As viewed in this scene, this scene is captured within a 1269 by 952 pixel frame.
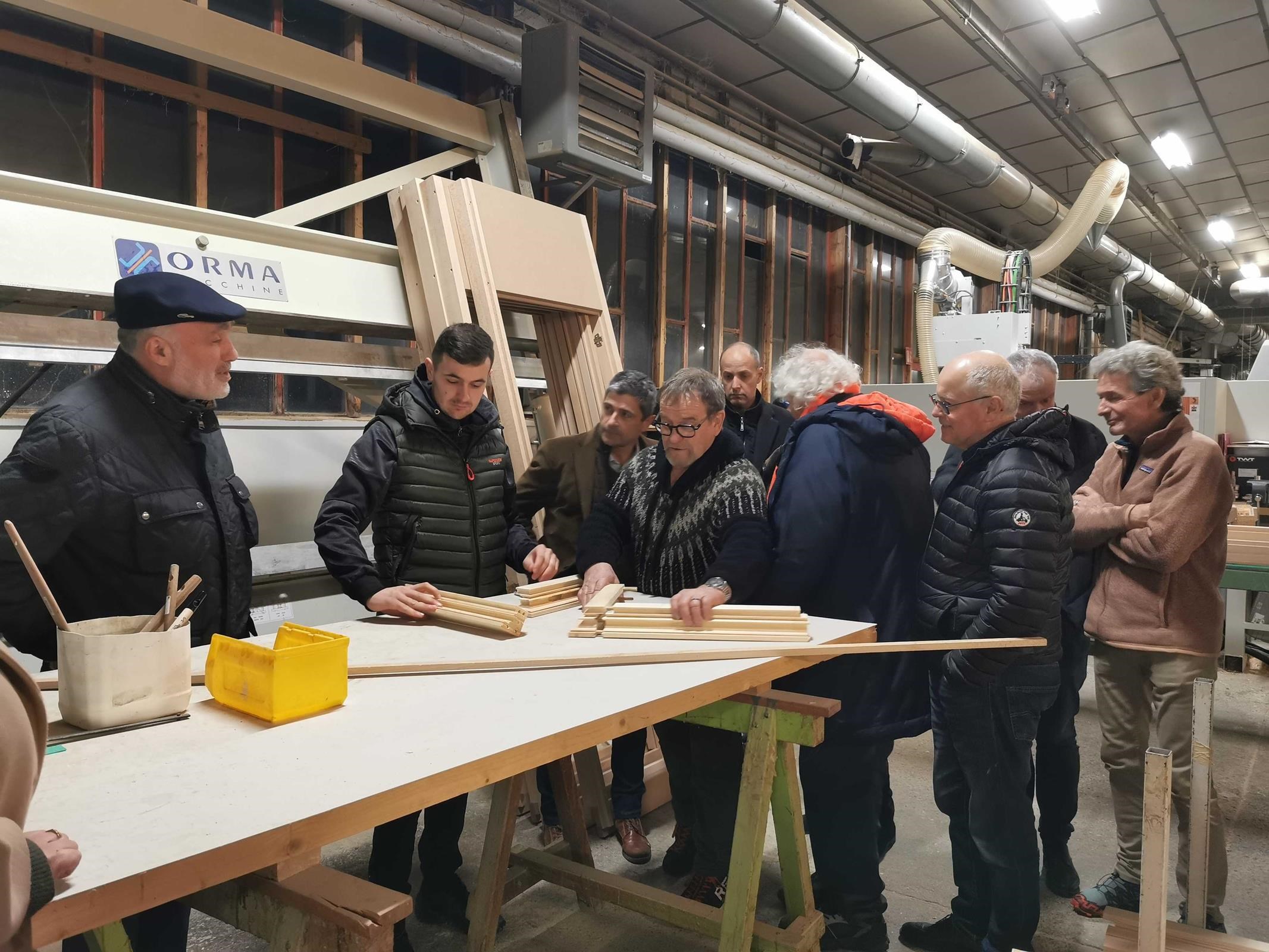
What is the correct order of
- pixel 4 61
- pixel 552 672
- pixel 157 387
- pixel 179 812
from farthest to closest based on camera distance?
pixel 4 61 → pixel 157 387 → pixel 552 672 → pixel 179 812

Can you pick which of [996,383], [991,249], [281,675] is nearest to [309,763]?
[281,675]

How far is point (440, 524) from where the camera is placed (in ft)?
6.89

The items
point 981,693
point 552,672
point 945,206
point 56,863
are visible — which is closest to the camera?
point 56,863

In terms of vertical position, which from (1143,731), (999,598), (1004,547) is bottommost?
(1143,731)

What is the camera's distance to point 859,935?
2.03 metres

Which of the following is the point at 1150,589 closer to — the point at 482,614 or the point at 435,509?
the point at 482,614

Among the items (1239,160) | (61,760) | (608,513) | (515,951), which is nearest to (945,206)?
(1239,160)

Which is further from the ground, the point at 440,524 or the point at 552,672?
the point at 440,524

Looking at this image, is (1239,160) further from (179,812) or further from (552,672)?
(179,812)

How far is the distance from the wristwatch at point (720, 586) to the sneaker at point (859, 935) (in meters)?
0.87

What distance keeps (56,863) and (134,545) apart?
0.88 m

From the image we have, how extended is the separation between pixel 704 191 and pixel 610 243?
1.09 metres

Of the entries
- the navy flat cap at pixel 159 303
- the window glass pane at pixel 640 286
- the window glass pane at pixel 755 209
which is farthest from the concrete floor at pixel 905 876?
the window glass pane at pixel 755 209

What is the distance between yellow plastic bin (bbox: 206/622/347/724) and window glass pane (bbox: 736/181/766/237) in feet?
17.7
